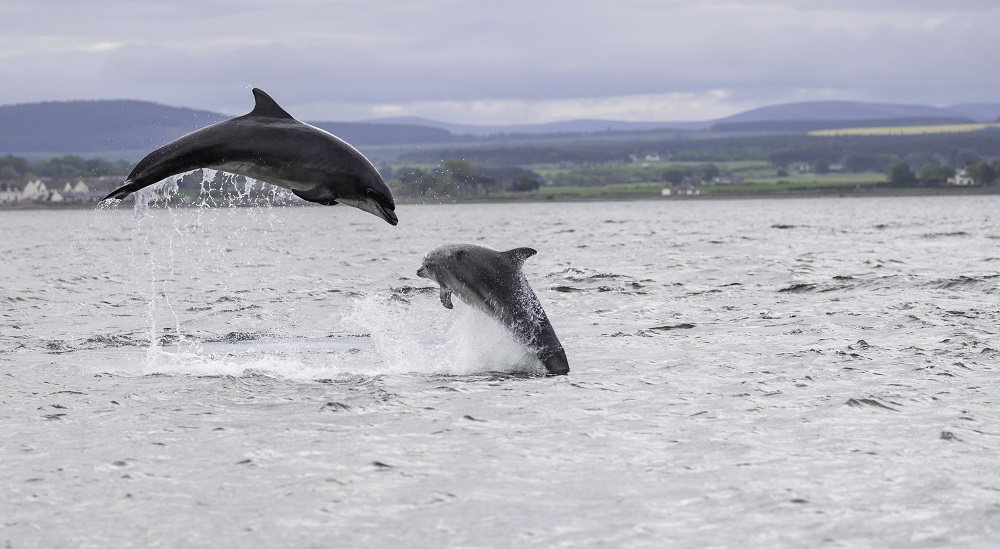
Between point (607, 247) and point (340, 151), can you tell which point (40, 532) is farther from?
point (607, 247)

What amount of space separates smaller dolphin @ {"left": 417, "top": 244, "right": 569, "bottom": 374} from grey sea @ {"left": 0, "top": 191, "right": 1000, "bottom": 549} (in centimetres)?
33

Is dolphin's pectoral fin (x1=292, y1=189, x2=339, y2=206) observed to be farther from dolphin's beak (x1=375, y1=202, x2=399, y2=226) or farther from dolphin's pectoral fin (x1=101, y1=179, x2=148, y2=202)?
dolphin's pectoral fin (x1=101, y1=179, x2=148, y2=202)

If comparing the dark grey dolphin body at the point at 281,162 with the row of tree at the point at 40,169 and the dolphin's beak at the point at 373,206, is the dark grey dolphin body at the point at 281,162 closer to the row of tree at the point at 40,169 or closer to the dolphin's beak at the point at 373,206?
the dolphin's beak at the point at 373,206

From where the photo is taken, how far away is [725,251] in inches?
1930

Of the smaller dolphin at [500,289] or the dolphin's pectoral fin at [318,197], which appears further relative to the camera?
the smaller dolphin at [500,289]

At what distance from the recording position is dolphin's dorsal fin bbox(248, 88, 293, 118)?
1407cm

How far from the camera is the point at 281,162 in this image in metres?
13.6

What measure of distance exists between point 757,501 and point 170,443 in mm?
5606

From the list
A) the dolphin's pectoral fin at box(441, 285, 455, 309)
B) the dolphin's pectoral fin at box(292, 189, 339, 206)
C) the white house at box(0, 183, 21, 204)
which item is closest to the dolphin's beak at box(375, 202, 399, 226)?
the dolphin's pectoral fin at box(292, 189, 339, 206)

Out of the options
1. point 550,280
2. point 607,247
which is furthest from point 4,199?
point 550,280

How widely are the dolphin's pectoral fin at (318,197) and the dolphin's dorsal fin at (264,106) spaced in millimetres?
1281

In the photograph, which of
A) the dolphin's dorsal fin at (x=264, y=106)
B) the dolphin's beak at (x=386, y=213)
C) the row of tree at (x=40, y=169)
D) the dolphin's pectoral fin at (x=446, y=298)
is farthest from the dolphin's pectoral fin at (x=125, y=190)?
the row of tree at (x=40, y=169)

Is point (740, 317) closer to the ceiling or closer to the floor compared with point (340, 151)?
closer to the floor

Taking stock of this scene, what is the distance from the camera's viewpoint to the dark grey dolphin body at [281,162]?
1341 centimetres
